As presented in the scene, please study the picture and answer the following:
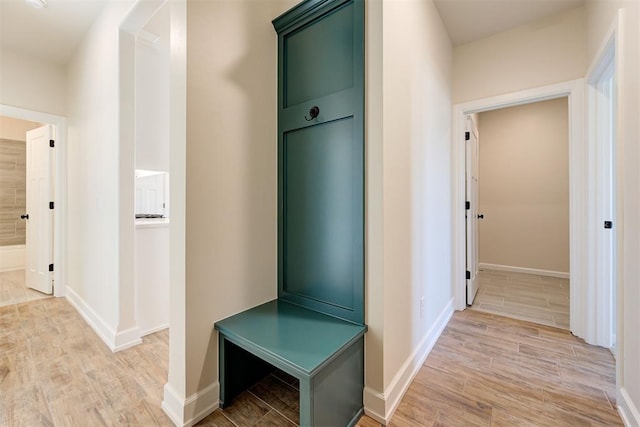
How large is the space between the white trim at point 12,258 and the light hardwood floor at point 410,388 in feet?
9.64

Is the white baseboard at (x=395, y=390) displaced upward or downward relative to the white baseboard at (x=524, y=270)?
downward

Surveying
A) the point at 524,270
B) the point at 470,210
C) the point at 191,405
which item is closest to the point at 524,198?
the point at 524,270

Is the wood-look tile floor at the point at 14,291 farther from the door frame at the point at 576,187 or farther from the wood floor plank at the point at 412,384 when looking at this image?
the door frame at the point at 576,187

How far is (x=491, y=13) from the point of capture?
235 cm

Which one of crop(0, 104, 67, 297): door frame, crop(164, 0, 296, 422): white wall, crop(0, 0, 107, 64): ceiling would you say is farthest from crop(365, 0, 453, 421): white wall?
crop(0, 104, 67, 297): door frame

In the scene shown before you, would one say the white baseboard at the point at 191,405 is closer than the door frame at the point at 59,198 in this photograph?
Yes

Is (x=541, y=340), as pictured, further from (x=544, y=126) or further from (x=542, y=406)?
(x=544, y=126)

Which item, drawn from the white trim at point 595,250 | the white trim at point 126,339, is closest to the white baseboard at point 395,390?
the white trim at point 595,250

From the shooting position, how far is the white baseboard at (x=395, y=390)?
4.53 feet

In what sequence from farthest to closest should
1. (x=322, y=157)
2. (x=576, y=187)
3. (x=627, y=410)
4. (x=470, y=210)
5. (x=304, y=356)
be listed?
(x=470, y=210), (x=576, y=187), (x=322, y=157), (x=627, y=410), (x=304, y=356)

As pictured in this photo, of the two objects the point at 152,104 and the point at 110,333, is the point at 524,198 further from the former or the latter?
the point at 110,333

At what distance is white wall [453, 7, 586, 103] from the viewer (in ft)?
7.50

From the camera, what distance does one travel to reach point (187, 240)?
4.37 feet

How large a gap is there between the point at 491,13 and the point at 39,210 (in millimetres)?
5393
